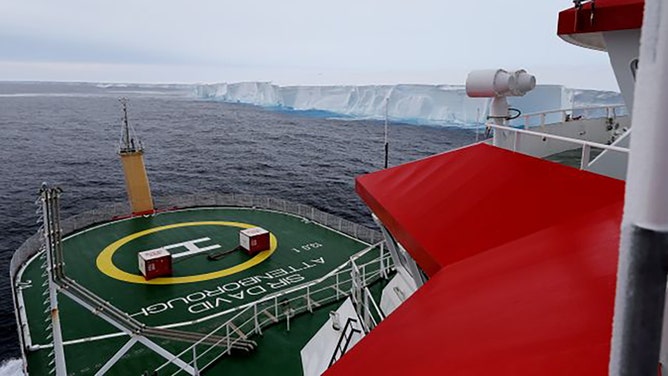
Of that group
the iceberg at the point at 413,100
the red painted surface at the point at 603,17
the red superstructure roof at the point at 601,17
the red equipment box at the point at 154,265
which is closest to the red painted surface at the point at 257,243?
the red equipment box at the point at 154,265

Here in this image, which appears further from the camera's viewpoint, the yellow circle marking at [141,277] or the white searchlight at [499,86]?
the yellow circle marking at [141,277]

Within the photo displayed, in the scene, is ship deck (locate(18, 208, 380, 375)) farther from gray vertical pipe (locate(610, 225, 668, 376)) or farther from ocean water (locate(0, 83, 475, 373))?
gray vertical pipe (locate(610, 225, 668, 376))

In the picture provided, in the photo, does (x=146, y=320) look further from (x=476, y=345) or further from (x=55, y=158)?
(x=55, y=158)

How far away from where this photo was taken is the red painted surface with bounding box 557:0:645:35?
5.39 metres

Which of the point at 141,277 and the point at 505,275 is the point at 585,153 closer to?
the point at 505,275

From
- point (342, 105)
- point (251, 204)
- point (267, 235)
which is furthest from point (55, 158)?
point (342, 105)

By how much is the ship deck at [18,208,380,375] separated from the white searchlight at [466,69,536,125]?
24.5 feet

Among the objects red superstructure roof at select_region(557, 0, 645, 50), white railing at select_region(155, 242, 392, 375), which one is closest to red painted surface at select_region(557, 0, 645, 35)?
red superstructure roof at select_region(557, 0, 645, 50)

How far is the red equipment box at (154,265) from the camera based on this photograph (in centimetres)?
1858

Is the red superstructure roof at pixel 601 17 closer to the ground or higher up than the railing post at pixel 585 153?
higher up

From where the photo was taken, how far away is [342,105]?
375 feet

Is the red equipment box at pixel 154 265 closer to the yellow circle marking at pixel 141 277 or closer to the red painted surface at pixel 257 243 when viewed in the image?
the yellow circle marking at pixel 141 277

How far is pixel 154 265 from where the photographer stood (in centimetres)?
1859

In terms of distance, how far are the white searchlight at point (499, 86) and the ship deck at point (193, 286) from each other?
7.48 m
